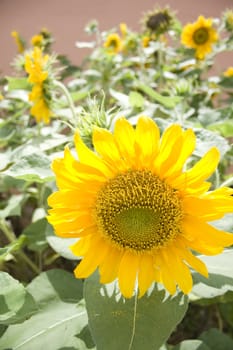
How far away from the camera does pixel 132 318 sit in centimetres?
52

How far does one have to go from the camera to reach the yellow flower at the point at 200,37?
4.77 feet

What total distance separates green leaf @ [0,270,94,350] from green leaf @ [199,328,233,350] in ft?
0.67

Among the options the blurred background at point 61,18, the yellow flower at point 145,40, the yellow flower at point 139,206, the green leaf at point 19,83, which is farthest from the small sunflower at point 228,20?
the yellow flower at point 139,206

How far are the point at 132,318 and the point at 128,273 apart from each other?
0.05 m

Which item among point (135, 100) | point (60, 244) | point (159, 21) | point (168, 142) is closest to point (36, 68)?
point (135, 100)

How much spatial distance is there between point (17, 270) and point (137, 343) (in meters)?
0.50

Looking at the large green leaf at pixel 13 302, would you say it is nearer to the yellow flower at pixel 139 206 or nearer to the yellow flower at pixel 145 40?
the yellow flower at pixel 139 206

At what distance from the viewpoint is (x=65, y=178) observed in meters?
0.48

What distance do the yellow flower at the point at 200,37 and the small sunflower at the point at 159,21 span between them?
6 centimetres

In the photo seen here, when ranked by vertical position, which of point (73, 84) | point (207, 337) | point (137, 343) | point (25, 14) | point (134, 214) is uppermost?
point (25, 14)

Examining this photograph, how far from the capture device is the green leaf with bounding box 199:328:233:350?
0.74 metres

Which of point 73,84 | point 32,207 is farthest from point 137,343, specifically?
point 73,84

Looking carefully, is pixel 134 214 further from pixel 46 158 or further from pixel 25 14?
pixel 25 14

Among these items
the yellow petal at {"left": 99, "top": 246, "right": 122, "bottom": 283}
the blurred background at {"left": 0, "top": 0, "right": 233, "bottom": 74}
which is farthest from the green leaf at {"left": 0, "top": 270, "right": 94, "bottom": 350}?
the blurred background at {"left": 0, "top": 0, "right": 233, "bottom": 74}
